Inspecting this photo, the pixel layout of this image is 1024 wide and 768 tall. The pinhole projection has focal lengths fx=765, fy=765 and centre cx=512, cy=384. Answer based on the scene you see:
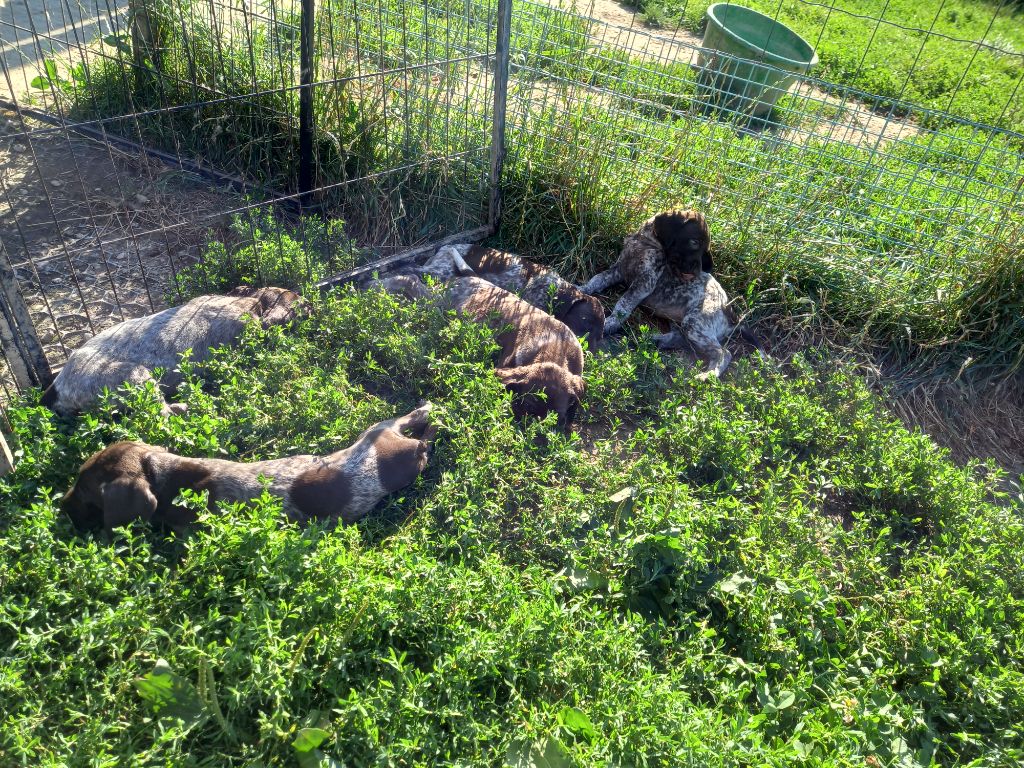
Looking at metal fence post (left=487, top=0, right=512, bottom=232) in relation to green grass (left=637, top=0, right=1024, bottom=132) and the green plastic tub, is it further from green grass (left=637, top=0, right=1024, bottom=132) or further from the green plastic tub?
green grass (left=637, top=0, right=1024, bottom=132)

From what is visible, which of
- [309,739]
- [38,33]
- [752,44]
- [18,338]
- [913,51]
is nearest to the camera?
[309,739]

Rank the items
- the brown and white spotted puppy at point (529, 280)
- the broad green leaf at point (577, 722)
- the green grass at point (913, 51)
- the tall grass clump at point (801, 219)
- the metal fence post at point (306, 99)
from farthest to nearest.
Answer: the green grass at point (913, 51) → the tall grass clump at point (801, 219) → the metal fence post at point (306, 99) → the brown and white spotted puppy at point (529, 280) → the broad green leaf at point (577, 722)

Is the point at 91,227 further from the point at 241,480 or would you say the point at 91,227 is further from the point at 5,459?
the point at 241,480

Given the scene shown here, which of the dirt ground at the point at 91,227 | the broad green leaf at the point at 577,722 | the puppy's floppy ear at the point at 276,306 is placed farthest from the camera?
the dirt ground at the point at 91,227

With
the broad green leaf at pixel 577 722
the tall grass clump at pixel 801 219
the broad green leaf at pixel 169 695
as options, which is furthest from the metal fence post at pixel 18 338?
the tall grass clump at pixel 801 219

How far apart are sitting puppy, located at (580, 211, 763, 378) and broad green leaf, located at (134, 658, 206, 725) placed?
3806mm

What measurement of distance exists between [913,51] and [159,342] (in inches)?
458

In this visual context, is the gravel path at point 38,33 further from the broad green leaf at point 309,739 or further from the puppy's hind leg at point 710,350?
the broad green leaf at point 309,739

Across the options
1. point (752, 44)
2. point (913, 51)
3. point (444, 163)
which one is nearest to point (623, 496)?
point (444, 163)

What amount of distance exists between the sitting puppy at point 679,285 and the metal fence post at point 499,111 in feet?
4.00


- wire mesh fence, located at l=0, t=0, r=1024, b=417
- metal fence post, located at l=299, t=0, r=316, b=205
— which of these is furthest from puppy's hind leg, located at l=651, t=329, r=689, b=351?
metal fence post, located at l=299, t=0, r=316, b=205

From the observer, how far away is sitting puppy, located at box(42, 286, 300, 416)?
164 inches

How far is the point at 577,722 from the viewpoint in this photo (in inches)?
107

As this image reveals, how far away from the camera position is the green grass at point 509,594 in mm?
2746
